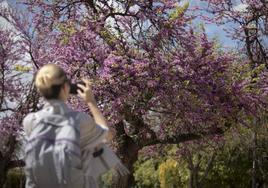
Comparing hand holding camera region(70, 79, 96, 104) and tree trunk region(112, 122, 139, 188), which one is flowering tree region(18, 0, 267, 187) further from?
hand holding camera region(70, 79, 96, 104)

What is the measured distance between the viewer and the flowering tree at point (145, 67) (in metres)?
10.5

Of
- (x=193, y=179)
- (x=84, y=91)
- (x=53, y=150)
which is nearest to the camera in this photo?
(x=53, y=150)

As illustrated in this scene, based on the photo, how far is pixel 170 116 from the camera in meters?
11.7

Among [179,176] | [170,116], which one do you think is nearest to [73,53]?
[170,116]

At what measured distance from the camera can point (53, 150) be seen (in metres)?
3.53

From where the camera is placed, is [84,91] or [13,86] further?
[13,86]

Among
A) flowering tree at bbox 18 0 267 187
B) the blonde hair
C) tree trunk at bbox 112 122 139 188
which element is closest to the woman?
the blonde hair

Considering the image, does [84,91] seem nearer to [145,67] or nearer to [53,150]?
[53,150]

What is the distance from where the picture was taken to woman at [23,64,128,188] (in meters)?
3.58

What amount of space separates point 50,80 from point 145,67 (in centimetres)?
693

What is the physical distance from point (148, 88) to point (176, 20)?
4.62 ft

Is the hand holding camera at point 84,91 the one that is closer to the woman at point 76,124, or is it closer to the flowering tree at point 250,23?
the woman at point 76,124

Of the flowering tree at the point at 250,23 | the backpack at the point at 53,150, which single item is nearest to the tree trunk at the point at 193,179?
the flowering tree at the point at 250,23

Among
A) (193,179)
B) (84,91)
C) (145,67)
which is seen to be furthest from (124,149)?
(193,179)
